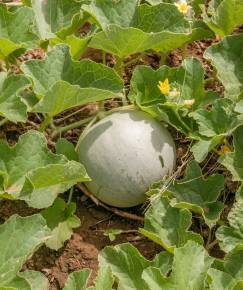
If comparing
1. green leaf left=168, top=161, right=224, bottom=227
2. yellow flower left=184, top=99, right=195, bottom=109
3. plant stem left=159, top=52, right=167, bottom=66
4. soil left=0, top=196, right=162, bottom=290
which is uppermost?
plant stem left=159, top=52, right=167, bottom=66

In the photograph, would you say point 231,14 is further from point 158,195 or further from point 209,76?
point 158,195

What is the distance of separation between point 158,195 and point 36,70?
560 millimetres

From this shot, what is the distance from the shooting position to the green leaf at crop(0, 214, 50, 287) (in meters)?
2.09

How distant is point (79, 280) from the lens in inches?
81.6

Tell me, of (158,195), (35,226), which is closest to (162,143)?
(158,195)

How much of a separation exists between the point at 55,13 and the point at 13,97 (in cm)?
43

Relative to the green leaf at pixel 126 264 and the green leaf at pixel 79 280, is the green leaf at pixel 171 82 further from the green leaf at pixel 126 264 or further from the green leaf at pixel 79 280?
the green leaf at pixel 79 280

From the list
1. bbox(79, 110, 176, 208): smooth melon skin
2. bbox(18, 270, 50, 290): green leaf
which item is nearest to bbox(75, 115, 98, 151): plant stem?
bbox(79, 110, 176, 208): smooth melon skin

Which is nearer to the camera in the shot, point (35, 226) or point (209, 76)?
point (35, 226)

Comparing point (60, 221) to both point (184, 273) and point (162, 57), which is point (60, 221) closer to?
point (184, 273)

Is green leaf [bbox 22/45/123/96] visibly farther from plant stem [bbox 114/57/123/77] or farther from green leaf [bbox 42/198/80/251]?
green leaf [bbox 42/198/80/251]

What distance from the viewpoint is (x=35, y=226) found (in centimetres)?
214

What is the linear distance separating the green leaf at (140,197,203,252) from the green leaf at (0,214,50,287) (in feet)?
1.07

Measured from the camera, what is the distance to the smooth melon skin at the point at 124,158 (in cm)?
243
